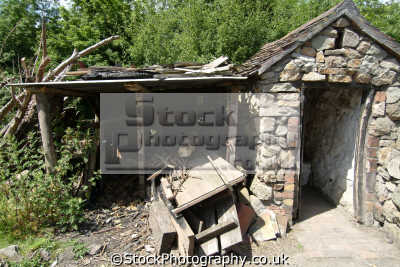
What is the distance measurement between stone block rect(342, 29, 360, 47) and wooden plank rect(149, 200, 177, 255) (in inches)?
171

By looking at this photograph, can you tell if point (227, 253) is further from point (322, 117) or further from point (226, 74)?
point (322, 117)

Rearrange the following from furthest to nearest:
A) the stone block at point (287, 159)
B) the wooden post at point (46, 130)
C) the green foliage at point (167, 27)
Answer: the green foliage at point (167, 27)
the wooden post at point (46, 130)
the stone block at point (287, 159)

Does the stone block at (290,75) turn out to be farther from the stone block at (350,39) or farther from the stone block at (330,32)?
the stone block at (350,39)

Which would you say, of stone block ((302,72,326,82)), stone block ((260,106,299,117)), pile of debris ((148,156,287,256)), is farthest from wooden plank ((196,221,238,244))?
stone block ((302,72,326,82))

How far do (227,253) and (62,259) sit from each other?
2516 millimetres

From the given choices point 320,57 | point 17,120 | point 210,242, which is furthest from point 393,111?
point 17,120

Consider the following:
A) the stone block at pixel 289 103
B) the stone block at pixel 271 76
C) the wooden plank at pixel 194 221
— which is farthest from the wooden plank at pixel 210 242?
the stone block at pixel 271 76

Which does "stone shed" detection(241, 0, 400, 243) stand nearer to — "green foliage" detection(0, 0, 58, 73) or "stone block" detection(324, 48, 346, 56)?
"stone block" detection(324, 48, 346, 56)

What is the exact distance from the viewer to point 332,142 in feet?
19.2

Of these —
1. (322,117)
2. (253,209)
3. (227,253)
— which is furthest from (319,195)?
(227,253)

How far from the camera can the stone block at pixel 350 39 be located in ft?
13.3

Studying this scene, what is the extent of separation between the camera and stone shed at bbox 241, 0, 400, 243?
A: 4.03m

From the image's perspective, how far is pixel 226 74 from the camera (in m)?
4.18

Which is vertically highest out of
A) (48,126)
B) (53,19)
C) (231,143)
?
(53,19)
